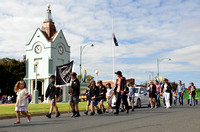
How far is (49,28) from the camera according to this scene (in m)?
48.9

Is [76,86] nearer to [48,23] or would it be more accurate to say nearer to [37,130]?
[37,130]

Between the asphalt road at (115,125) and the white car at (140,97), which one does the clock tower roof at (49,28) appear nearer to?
the white car at (140,97)

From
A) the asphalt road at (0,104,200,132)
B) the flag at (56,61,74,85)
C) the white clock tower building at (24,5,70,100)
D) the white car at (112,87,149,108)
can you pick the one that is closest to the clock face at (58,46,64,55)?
the white clock tower building at (24,5,70,100)

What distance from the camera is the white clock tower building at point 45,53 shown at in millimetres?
45156

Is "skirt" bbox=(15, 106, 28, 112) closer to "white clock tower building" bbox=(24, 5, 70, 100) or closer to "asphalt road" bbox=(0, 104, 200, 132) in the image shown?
"asphalt road" bbox=(0, 104, 200, 132)

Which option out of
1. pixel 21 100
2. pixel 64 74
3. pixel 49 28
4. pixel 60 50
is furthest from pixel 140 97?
pixel 49 28

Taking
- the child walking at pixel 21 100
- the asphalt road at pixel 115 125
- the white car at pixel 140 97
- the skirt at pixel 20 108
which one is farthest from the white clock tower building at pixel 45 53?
the asphalt road at pixel 115 125

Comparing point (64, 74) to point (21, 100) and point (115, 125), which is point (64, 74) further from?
point (115, 125)

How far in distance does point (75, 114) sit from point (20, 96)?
334 centimetres

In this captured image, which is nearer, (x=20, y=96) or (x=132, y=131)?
(x=132, y=131)

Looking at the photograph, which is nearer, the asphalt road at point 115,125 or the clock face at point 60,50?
the asphalt road at point 115,125

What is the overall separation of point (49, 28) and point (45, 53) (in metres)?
5.64

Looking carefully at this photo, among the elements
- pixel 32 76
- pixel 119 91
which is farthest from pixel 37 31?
pixel 119 91

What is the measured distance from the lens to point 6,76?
2217 inches
